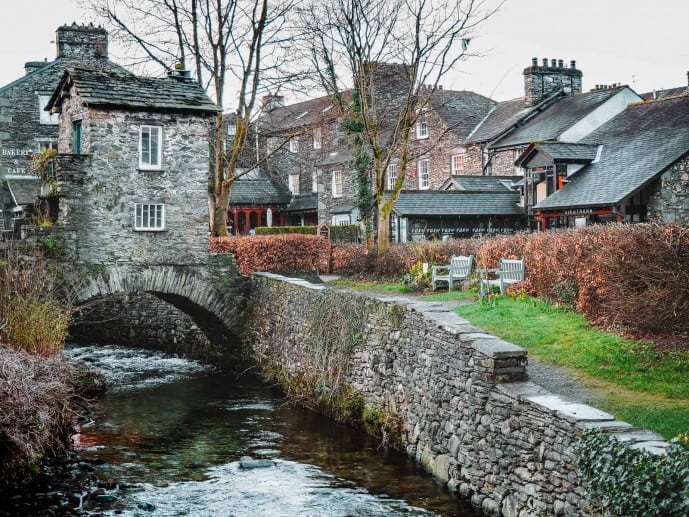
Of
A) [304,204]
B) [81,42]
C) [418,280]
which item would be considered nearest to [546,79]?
[304,204]

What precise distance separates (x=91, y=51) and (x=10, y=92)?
4.71 meters

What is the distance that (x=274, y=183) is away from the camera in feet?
184

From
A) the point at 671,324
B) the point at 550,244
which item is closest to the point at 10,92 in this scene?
the point at 550,244

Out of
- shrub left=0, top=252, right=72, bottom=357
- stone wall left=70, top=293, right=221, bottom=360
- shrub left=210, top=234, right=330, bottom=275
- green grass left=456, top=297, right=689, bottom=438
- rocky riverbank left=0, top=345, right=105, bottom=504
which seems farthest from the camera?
stone wall left=70, top=293, right=221, bottom=360

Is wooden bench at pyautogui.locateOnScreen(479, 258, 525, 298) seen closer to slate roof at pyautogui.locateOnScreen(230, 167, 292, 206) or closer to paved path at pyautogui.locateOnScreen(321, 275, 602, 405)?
paved path at pyautogui.locateOnScreen(321, 275, 602, 405)

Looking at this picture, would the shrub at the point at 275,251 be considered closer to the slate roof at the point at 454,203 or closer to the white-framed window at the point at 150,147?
the white-framed window at the point at 150,147

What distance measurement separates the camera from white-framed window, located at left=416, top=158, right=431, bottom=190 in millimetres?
46031

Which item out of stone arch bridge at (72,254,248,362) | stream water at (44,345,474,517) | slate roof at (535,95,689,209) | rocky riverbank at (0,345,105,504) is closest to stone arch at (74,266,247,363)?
stone arch bridge at (72,254,248,362)

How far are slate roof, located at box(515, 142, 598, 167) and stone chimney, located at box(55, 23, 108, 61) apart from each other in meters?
18.5

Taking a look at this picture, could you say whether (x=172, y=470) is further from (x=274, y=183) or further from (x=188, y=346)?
(x=274, y=183)

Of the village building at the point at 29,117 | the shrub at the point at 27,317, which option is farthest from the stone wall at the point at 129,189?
the village building at the point at 29,117

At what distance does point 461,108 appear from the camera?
150 ft

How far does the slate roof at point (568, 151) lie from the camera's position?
3281 cm

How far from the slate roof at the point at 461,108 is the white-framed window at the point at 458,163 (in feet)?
3.26
